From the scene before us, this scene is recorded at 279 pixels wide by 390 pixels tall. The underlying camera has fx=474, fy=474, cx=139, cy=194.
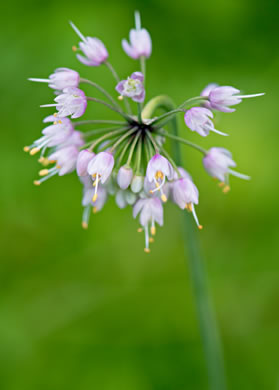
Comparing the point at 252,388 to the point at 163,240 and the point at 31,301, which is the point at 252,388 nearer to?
the point at 163,240

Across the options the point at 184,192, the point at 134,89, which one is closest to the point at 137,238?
the point at 184,192

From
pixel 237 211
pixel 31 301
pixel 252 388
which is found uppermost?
pixel 237 211

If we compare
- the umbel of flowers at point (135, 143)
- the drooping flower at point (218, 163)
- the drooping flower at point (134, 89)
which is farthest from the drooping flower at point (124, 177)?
the drooping flower at point (218, 163)

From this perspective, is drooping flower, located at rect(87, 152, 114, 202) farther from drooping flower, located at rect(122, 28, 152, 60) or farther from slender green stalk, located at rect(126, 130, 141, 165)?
drooping flower, located at rect(122, 28, 152, 60)

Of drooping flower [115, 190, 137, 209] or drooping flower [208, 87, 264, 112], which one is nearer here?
drooping flower [208, 87, 264, 112]

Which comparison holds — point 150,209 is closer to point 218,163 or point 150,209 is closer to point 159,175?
point 159,175

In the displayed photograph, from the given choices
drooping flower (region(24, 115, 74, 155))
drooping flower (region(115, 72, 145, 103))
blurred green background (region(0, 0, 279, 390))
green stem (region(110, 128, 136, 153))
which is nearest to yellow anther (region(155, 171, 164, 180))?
green stem (region(110, 128, 136, 153))

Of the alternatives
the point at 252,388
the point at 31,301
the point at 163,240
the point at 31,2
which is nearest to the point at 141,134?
the point at 163,240
